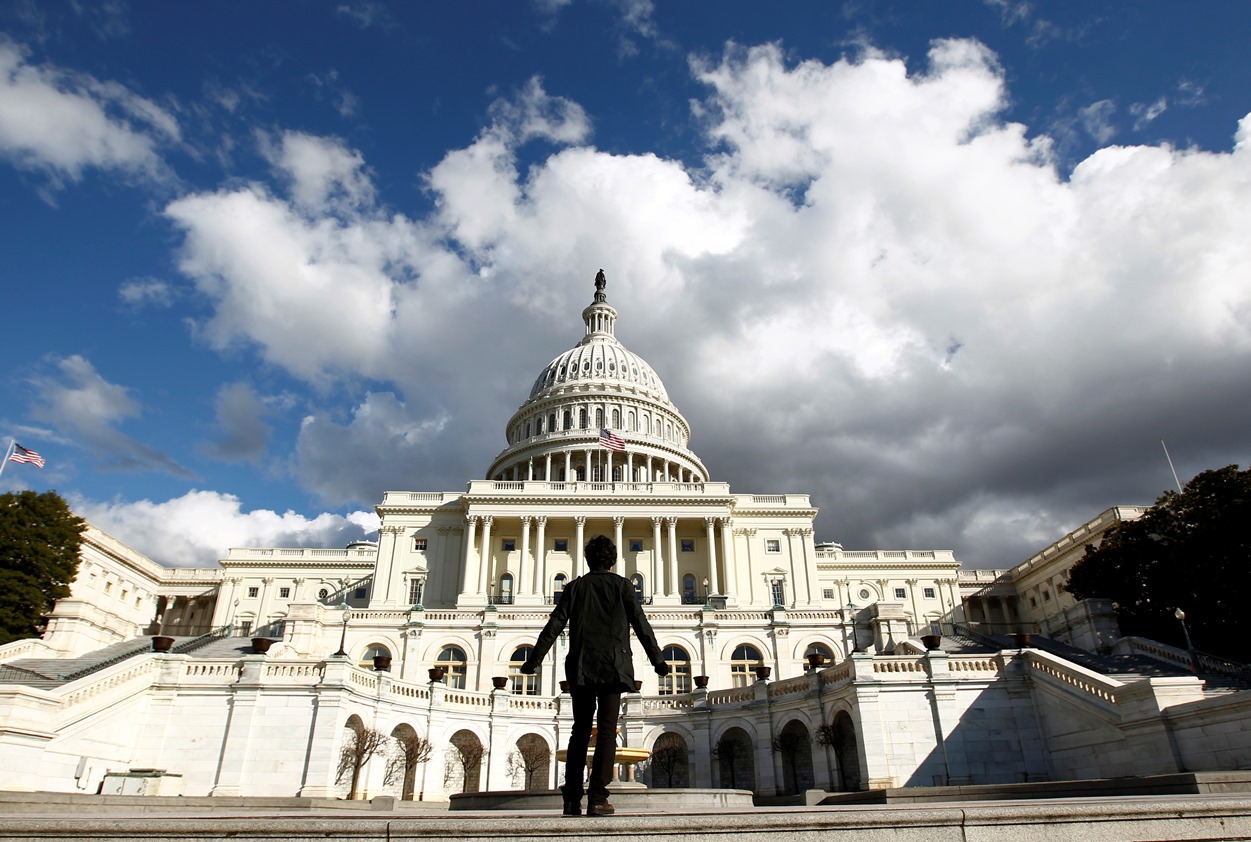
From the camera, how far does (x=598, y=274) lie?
144750 mm

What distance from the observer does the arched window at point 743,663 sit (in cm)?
4794

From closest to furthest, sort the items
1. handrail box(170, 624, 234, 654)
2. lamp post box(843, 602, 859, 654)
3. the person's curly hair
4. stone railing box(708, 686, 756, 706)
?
the person's curly hair, stone railing box(708, 686, 756, 706), handrail box(170, 624, 234, 654), lamp post box(843, 602, 859, 654)

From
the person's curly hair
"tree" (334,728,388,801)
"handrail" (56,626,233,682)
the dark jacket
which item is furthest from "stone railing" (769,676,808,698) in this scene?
"handrail" (56,626,233,682)

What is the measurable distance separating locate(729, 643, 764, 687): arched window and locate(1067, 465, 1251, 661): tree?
23055 millimetres

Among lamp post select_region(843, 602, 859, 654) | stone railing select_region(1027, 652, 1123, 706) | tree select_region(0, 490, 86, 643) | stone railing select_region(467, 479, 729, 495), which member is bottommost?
stone railing select_region(1027, 652, 1123, 706)

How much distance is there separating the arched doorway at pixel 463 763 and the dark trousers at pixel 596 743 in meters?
29.7

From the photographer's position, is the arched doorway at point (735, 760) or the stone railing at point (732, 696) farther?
the arched doorway at point (735, 760)

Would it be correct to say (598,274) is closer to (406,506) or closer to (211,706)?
(406,506)

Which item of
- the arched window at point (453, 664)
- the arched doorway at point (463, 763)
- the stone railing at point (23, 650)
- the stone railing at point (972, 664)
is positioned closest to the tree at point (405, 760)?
the arched doorway at point (463, 763)

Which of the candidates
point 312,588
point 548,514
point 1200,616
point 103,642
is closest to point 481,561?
point 548,514

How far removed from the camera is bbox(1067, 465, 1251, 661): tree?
42.9 metres

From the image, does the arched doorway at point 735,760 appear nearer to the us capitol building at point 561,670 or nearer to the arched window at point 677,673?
the us capitol building at point 561,670

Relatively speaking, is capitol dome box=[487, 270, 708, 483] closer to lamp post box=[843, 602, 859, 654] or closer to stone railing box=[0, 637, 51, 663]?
lamp post box=[843, 602, 859, 654]

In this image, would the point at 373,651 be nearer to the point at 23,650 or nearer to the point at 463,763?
the point at 463,763
